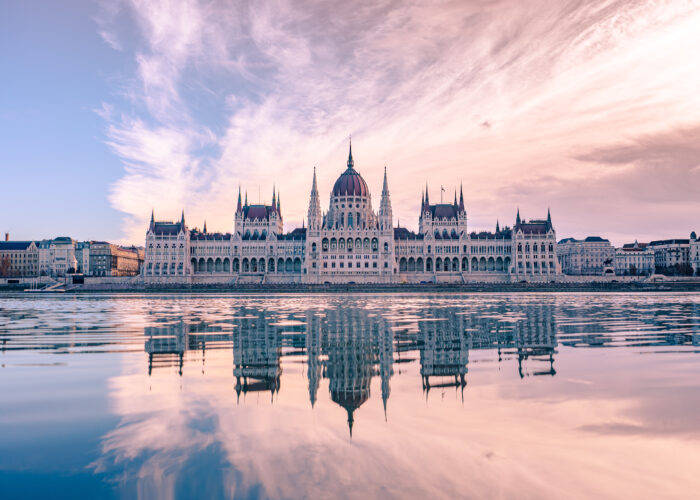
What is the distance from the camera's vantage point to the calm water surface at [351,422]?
6.39 metres

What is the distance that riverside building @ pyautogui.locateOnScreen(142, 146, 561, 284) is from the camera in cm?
13675

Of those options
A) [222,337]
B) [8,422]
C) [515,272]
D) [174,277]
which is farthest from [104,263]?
[8,422]

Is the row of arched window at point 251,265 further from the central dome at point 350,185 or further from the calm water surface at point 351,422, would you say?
the calm water surface at point 351,422

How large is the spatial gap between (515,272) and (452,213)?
25797 millimetres

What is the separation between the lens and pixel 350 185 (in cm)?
14975

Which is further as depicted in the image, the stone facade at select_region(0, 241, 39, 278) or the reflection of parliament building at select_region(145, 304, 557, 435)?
the stone facade at select_region(0, 241, 39, 278)

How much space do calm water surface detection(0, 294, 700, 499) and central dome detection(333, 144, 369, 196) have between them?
132m

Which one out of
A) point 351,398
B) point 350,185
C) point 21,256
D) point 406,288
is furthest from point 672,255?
point 21,256

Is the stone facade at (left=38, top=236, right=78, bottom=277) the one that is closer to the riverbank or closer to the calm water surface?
the riverbank

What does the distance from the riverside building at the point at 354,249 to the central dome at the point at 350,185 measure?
0.28 meters

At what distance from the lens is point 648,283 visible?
11231cm

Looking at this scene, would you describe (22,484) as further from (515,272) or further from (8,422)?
(515,272)

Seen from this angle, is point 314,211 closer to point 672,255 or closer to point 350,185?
point 350,185

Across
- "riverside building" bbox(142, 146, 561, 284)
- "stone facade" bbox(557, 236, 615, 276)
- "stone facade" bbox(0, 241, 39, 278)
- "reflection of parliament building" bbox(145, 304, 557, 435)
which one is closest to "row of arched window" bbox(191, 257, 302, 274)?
"riverside building" bbox(142, 146, 561, 284)
